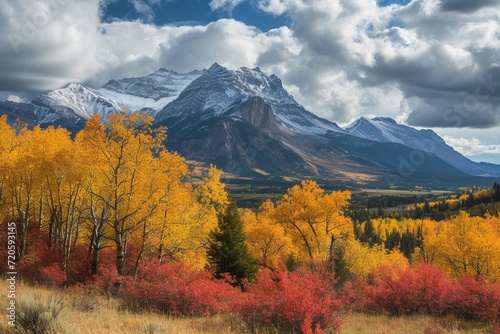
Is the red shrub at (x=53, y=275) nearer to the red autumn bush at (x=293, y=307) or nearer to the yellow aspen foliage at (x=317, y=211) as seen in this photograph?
the red autumn bush at (x=293, y=307)

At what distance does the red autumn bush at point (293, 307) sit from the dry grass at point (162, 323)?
537 mm

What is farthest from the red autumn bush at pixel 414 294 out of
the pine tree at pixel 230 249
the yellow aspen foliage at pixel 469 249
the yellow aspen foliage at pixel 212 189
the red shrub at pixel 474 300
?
the yellow aspen foliage at pixel 469 249

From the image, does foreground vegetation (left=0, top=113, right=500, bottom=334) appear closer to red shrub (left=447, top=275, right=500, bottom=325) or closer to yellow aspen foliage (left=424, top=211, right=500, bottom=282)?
red shrub (left=447, top=275, right=500, bottom=325)

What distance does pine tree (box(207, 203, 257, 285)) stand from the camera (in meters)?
36.8

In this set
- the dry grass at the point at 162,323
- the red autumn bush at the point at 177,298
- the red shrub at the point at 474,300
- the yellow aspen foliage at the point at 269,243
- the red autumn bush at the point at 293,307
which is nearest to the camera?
the dry grass at the point at 162,323

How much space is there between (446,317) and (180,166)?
1912cm

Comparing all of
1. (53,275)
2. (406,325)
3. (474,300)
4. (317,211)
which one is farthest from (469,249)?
(53,275)

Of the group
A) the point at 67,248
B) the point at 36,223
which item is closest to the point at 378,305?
the point at 67,248

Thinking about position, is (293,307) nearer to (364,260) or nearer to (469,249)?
(469,249)

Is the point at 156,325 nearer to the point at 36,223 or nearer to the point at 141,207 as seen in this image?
the point at 141,207

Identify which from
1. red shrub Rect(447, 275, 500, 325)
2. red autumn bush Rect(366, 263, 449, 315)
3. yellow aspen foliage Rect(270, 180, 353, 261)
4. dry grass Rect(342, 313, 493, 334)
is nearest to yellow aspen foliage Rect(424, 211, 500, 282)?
yellow aspen foliage Rect(270, 180, 353, 261)

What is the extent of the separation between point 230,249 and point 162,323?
80.3 ft

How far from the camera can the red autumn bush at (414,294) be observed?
21688 mm

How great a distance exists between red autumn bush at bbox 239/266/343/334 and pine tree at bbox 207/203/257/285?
21566 millimetres
